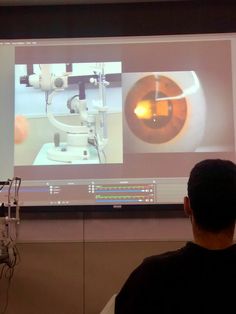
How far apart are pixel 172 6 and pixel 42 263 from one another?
201 cm

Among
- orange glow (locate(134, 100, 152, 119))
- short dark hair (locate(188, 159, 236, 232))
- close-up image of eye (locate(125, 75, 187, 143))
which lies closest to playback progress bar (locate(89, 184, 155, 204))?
close-up image of eye (locate(125, 75, 187, 143))

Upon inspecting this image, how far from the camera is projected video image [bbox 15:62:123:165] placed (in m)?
3.09

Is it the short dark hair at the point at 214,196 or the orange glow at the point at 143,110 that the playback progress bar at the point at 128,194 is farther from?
the short dark hair at the point at 214,196

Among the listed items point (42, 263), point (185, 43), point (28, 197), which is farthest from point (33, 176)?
point (185, 43)

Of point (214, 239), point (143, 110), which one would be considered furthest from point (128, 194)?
point (214, 239)

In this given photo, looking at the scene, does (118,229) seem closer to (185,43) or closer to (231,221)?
(185,43)

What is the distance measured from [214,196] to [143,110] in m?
1.95

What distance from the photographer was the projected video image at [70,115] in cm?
309

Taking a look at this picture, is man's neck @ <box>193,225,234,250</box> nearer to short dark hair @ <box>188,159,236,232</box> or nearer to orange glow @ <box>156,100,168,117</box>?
short dark hair @ <box>188,159,236,232</box>

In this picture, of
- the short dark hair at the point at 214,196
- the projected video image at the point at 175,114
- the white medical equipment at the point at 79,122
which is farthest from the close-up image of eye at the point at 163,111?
the short dark hair at the point at 214,196

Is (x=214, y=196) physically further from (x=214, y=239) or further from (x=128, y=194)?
(x=128, y=194)

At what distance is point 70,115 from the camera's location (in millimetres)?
3098

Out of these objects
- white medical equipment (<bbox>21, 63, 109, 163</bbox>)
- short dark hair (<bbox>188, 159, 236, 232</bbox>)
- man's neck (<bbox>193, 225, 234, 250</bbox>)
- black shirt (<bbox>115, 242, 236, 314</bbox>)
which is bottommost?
black shirt (<bbox>115, 242, 236, 314</bbox>)

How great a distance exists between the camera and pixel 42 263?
10.2 ft
